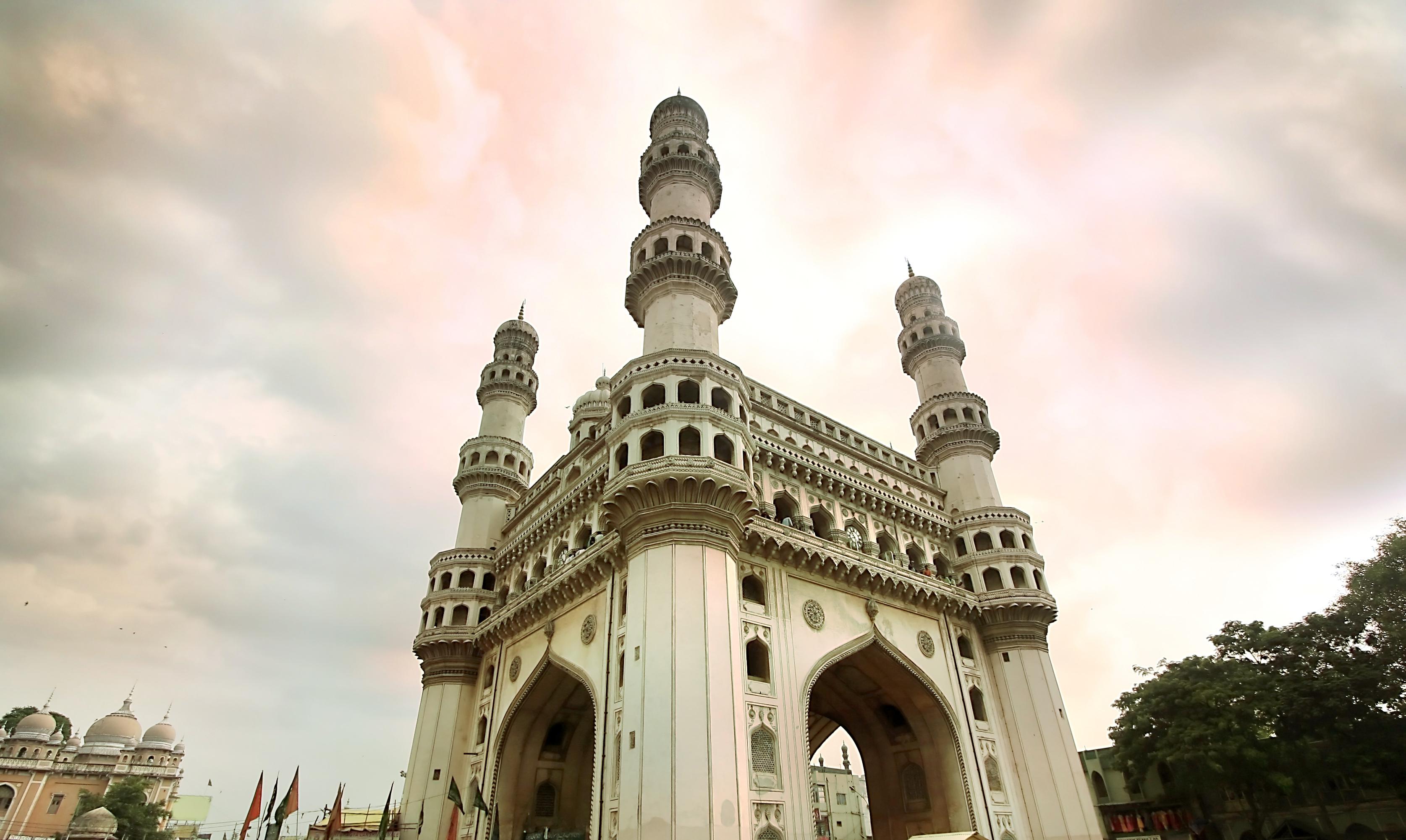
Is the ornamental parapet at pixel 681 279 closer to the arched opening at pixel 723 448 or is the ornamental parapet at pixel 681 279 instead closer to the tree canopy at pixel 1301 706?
the arched opening at pixel 723 448

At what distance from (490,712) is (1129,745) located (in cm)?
2845

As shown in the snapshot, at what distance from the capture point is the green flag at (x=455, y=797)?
86.5ft

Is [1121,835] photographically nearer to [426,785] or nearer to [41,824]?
[426,785]

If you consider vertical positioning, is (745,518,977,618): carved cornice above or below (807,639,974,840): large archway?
above

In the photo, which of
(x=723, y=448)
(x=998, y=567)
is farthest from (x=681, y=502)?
(x=998, y=567)

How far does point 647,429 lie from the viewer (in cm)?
2331

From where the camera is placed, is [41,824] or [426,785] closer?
[426,785]

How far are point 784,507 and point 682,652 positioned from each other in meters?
9.92

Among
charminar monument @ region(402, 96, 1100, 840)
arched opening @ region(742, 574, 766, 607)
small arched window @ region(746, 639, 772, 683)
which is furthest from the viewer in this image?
arched opening @ region(742, 574, 766, 607)

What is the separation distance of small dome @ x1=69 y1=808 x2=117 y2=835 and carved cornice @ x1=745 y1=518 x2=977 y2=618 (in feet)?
116

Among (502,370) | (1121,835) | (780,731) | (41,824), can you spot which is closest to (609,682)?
(780,731)

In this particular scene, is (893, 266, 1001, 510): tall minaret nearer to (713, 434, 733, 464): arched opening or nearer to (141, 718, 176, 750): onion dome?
(713, 434, 733, 464): arched opening

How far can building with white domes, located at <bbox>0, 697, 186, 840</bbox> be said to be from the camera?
5591cm

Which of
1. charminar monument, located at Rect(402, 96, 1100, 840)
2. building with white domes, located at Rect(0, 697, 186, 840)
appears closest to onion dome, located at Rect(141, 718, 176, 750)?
building with white domes, located at Rect(0, 697, 186, 840)
